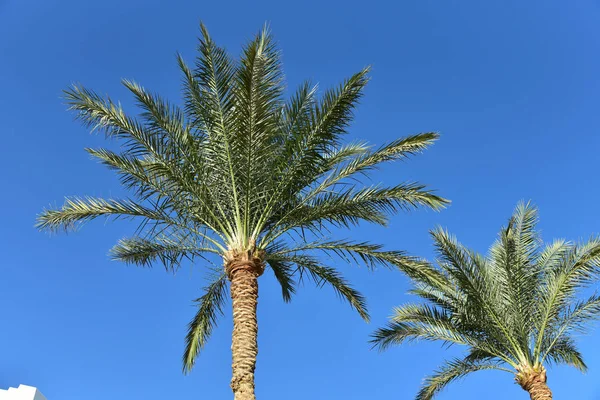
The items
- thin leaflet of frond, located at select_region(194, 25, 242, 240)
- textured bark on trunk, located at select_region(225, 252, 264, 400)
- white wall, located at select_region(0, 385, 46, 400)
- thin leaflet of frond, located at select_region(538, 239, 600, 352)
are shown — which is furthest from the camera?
white wall, located at select_region(0, 385, 46, 400)

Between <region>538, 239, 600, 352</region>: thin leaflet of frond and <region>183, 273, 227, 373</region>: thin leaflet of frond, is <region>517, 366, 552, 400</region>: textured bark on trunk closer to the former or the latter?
<region>538, 239, 600, 352</region>: thin leaflet of frond

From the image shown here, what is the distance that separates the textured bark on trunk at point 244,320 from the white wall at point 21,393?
37.6 ft

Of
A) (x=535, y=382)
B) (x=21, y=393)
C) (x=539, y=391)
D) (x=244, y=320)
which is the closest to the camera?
(x=244, y=320)

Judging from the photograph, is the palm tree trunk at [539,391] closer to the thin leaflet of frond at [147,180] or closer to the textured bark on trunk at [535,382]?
the textured bark on trunk at [535,382]

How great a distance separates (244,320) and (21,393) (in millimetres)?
11998

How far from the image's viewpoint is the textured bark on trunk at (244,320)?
365 inches

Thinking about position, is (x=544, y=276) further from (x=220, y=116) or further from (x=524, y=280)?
(x=220, y=116)

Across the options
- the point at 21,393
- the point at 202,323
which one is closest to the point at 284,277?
the point at 202,323

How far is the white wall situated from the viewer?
18.3m

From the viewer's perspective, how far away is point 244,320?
9.93 metres

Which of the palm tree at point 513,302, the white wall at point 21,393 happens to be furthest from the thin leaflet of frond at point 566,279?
the white wall at point 21,393

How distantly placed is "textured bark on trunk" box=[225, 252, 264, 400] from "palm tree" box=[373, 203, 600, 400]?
563cm

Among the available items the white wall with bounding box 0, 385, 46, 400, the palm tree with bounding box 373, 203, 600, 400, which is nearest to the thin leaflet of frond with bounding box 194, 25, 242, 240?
the palm tree with bounding box 373, 203, 600, 400

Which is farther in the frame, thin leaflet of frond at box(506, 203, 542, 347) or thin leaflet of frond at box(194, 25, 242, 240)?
thin leaflet of frond at box(506, 203, 542, 347)
